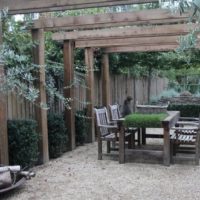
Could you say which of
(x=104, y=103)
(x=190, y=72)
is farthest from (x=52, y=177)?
(x=190, y=72)

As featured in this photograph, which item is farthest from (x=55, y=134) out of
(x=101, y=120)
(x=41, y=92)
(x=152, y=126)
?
(x=152, y=126)

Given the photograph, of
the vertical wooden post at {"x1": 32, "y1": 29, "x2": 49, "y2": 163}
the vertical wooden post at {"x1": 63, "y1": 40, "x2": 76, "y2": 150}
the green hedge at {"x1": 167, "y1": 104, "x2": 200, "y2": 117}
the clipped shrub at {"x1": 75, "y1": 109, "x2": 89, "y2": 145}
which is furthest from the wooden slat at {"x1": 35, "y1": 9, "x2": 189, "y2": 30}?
the green hedge at {"x1": 167, "y1": 104, "x2": 200, "y2": 117}

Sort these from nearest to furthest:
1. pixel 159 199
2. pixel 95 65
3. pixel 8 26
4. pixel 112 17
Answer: pixel 159 199
pixel 8 26
pixel 112 17
pixel 95 65

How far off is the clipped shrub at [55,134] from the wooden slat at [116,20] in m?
1.74

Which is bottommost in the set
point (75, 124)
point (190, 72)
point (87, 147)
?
point (87, 147)

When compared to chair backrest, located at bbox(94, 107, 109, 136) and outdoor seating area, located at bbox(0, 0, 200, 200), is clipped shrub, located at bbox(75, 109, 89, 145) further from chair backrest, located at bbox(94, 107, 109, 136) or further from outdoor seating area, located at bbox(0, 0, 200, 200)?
chair backrest, located at bbox(94, 107, 109, 136)

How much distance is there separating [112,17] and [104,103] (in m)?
4.30

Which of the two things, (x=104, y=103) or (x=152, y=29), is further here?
(x=104, y=103)

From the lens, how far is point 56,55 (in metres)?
8.34

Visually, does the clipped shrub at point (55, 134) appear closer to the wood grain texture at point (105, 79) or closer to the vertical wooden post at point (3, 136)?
the vertical wooden post at point (3, 136)

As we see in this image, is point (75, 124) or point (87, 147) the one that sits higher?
point (75, 124)

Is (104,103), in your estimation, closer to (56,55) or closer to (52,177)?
(56,55)

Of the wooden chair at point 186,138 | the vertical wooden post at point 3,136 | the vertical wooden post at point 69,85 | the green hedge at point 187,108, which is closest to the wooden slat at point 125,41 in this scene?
A: the vertical wooden post at point 69,85

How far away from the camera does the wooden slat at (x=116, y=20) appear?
5.41 m
